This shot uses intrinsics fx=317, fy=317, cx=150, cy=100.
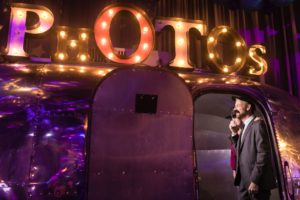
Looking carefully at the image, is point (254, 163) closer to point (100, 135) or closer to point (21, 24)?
point (100, 135)

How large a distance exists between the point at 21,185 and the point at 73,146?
484 millimetres

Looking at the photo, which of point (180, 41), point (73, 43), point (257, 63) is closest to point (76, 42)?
point (73, 43)

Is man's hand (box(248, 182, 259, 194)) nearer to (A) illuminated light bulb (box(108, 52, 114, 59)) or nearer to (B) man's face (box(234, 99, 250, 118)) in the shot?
(B) man's face (box(234, 99, 250, 118))

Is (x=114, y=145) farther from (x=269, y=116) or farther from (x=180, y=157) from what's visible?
(x=269, y=116)

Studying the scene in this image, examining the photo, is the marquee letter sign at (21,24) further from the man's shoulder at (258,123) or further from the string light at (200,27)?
the man's shoulder at (258,123)

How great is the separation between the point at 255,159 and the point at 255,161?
0.02 meters

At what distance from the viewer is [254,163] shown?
388cm

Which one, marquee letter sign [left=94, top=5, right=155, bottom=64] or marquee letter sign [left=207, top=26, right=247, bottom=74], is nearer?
marquee letter sign [left=94, top=5, right=155, bottom=64]

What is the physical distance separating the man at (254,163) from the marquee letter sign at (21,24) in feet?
8.06

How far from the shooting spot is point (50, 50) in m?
6.40

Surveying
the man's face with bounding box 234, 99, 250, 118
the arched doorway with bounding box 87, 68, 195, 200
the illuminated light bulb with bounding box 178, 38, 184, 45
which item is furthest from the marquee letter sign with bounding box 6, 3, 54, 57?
the man's face with bounding box 234, 99, 250, 118

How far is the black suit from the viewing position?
3.71 meters

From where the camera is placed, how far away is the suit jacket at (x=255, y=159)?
3.70 meters

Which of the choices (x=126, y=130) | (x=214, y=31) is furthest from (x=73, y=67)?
(x=214, y=31)
